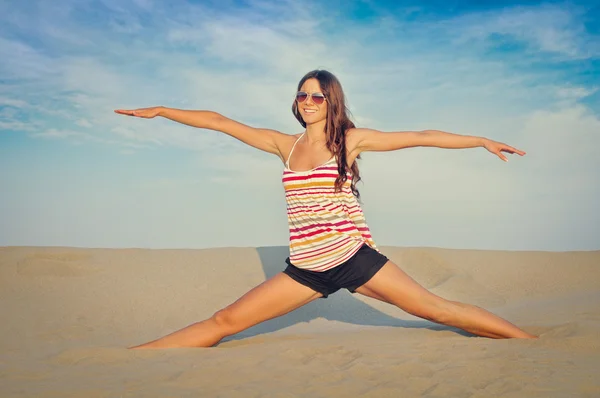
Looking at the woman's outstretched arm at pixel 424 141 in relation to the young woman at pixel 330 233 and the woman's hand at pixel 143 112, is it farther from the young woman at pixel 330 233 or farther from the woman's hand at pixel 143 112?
the woman's hand at pixel 143 112

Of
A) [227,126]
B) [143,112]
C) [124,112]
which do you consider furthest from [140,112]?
[227,126]

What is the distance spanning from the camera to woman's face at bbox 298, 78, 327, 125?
4.93m

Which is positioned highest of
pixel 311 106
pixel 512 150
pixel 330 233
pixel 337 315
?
pixel 311 106

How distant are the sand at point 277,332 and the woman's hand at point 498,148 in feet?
4.78

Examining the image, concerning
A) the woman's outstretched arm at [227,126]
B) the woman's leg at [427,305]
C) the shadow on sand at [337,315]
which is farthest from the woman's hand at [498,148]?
the shadow on sand at [337,315]

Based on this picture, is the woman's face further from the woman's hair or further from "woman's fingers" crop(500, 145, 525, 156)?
"woman's fingers" crop(500, 145, 525, 156)

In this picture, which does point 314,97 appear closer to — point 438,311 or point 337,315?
point 438,311

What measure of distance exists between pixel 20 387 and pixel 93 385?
484 mm

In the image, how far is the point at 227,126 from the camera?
5.24 meters

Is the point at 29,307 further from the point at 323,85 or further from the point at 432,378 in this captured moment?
the point at 432,378

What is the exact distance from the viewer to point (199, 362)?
4.36m

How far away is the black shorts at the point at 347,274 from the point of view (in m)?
4.84

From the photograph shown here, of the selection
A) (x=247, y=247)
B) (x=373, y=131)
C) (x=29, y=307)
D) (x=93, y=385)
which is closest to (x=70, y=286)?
(x=29, y=307)

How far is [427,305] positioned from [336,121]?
164cm
